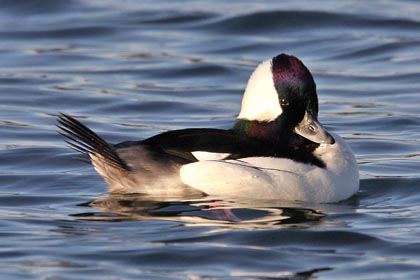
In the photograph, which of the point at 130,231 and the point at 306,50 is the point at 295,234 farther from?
the point at 306,50

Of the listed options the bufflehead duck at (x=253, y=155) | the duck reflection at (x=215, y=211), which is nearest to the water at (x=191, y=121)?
the duck reflection at (x=215, y=211)

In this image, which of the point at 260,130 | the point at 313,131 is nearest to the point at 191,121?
the point at 260,130

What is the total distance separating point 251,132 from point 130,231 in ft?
5.47

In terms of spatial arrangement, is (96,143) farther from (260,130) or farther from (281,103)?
(281,103)

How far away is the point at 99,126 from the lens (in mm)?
14430

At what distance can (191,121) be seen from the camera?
14633 millimetres

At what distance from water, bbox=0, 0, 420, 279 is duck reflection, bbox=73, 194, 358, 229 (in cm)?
2

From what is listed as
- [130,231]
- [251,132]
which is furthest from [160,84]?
[130,231]

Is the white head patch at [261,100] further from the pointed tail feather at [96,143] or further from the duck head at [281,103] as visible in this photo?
the pointed tail feather at [96,143]

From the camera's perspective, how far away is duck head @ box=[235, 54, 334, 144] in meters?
10.8

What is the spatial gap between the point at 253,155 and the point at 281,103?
0.61 metres

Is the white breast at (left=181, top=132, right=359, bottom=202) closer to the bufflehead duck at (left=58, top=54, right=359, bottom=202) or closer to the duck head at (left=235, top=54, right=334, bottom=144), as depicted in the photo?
the bufflehead duck at (left=58, top=54, right=359, bottom=202)

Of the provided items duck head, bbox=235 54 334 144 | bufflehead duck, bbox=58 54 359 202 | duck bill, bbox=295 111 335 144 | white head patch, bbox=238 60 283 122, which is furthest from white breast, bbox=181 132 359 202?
white head patch, bbox=238 60 283 122

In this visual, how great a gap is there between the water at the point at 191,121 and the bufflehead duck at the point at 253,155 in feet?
0.43
